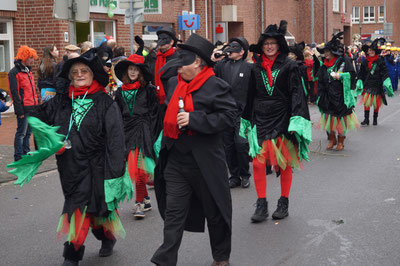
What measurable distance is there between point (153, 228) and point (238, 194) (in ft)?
6.30

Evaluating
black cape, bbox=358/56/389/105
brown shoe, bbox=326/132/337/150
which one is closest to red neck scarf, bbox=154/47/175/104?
brown shoe, bbox=326/132/337/150

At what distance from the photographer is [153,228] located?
259 inches

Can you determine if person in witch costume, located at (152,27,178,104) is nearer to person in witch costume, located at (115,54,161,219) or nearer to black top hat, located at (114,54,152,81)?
person in witch costume, located at (115,54,161,219)

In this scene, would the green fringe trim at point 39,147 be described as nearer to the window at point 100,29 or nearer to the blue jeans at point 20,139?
the blue jeans at point 20,139

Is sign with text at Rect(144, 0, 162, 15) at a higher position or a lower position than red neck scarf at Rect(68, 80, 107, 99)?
higher

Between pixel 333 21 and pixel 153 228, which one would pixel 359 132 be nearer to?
pixel 153 228

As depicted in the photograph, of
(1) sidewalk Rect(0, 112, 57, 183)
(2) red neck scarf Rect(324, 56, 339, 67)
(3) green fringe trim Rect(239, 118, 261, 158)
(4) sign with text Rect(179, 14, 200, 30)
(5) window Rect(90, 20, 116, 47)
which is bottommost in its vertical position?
(1) sidewalk Rect(0, 112, 57, 183)

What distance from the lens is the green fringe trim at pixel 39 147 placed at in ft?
Answer: 15.6

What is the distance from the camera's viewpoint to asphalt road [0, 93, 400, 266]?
5.61 meters

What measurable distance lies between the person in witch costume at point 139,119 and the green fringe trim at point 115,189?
167 cm

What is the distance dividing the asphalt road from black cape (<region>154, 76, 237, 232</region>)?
0.84 metres

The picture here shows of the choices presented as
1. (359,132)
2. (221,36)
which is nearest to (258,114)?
(359,132)

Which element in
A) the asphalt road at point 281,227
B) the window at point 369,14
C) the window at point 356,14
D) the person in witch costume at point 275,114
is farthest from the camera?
the window at point 356,14

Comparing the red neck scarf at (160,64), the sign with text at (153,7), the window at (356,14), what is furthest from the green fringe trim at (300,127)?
the window at (356,14)
